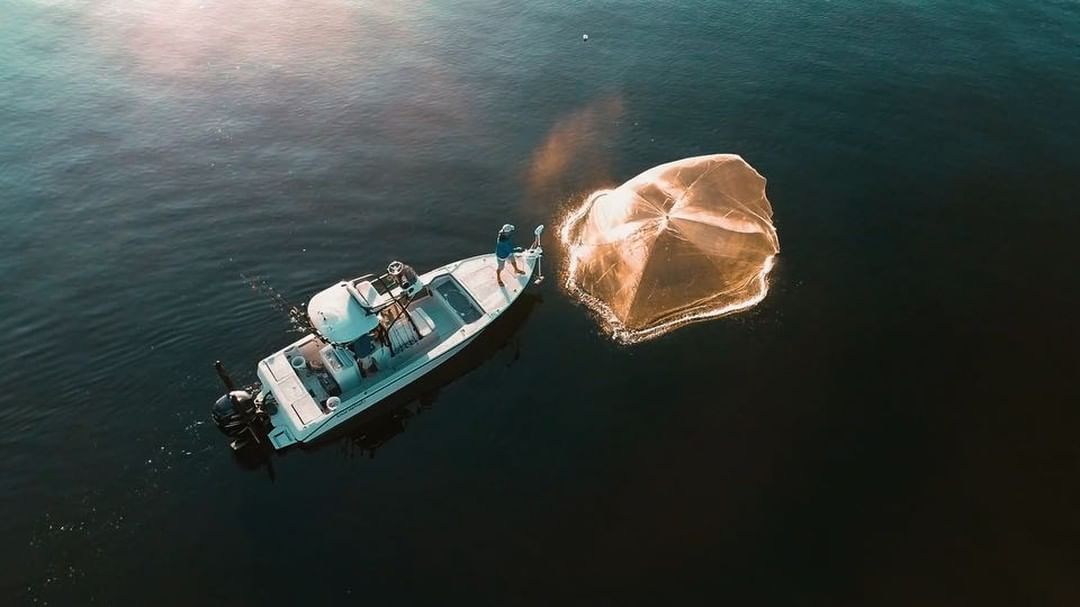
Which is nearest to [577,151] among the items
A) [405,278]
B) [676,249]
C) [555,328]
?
[676,249]

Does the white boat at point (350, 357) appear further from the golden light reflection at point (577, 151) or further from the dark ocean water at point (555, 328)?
the golden light reflection at point (577, 151)

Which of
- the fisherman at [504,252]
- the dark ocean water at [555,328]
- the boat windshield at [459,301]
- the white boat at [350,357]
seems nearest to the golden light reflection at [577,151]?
the dark ocean water at [555,328]

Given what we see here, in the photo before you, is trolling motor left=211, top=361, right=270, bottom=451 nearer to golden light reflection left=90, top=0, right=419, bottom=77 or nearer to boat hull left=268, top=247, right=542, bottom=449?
boat hull left=268, top=247, right=542, bottom=449

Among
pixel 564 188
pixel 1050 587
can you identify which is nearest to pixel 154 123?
pixel 564 188

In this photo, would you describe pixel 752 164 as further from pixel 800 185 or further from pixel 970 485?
pixel 970 485

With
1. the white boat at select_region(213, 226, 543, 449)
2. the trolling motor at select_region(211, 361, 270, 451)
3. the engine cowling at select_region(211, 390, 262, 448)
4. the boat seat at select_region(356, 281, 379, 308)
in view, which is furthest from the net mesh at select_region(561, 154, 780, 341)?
the engine cowling at select_region(211, 390, 262, 448)
